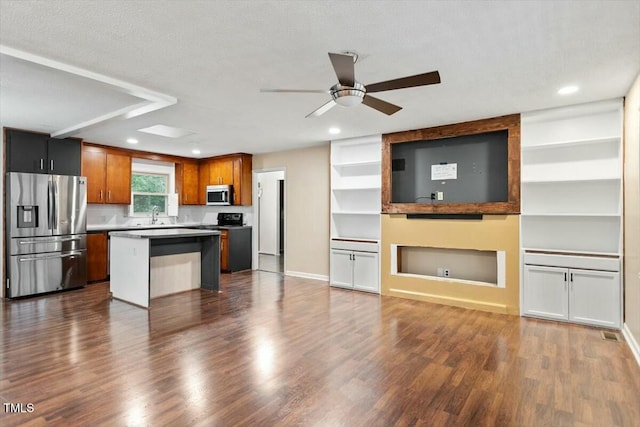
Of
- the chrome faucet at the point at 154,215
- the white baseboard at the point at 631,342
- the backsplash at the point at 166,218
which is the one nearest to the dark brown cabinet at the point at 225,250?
the backsplash at the point at 166,218

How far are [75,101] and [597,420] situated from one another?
5.26m

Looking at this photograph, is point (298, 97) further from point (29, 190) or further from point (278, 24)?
point (29, 190)

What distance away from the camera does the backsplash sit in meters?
6.49

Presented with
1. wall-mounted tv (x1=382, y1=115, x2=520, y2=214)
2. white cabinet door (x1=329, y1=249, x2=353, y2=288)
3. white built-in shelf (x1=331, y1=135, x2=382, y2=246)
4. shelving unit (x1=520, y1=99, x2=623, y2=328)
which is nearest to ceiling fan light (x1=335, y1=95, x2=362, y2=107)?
wall-mounted tv (x1=382, y1=115, x2=520, y2=214)

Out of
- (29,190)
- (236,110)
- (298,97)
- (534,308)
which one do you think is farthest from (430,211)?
(29,190)

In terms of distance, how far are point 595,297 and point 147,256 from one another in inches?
206

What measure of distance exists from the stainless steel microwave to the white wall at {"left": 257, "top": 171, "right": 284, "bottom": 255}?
2.31 meters

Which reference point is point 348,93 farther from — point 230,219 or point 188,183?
point 188,183

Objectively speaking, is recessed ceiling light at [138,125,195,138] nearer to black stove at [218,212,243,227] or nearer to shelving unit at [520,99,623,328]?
black stove at [218,212,243,227]

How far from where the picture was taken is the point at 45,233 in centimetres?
513

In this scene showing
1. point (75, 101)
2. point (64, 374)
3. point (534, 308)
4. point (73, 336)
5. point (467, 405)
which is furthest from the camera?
point (534, 308)

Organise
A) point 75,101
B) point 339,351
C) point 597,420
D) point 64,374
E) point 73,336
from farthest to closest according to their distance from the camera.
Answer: point 75,101
point 73,336
point 339,351
point 64,374
point 597,420

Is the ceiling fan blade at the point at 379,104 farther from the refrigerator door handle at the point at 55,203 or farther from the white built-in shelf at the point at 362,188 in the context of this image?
the refrigerator door handle at the point at 55,203

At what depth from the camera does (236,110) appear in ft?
13.4
